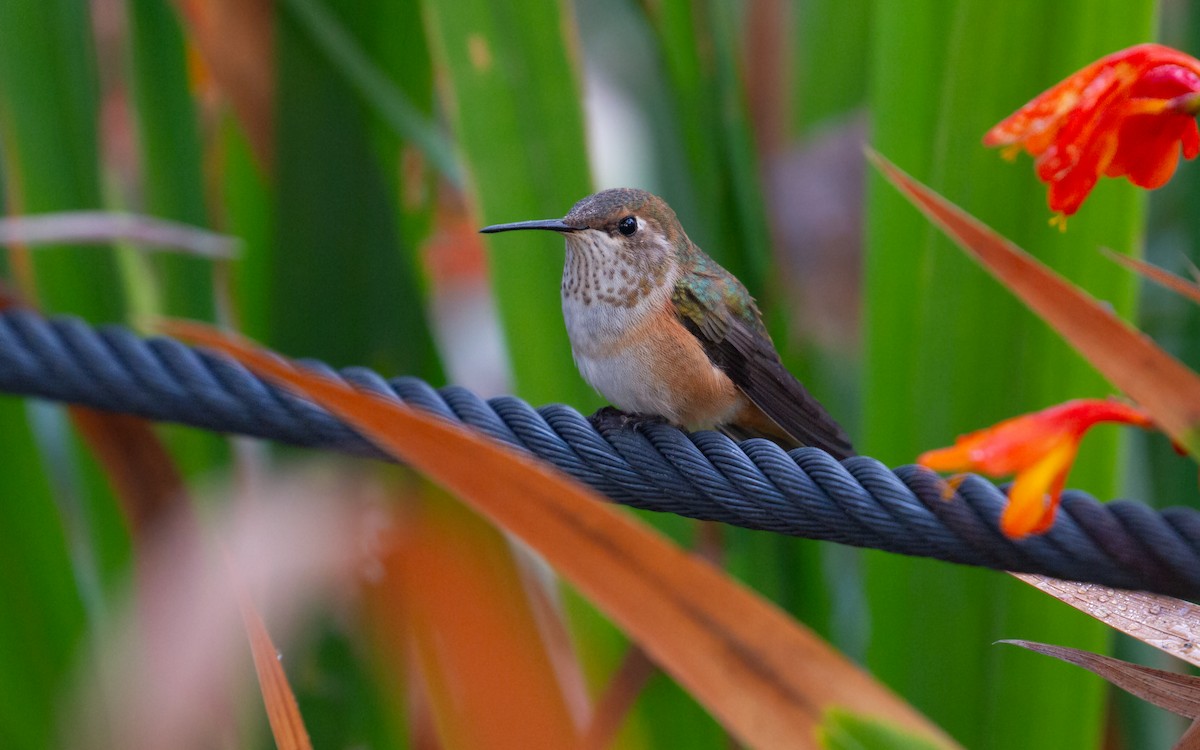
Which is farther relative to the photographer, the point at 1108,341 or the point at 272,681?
the point at 272,681

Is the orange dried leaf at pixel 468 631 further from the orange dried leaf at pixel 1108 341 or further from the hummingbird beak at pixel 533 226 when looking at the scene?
the orange dried leaf at pixel 1108 341

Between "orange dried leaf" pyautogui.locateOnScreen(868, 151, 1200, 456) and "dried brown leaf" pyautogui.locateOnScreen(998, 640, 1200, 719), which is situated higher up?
"orange dried leaf" pyautogui.locateOnScreen(868, 151, 1200, 456)

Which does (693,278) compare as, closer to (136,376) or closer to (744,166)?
(744,166)

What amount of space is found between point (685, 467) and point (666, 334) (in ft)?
2.01

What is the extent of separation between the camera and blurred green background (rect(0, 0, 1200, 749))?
1.48 meters

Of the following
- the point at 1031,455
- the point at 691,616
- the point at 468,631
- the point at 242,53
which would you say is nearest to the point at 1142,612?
the point at 1031,455

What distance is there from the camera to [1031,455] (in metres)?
0.78

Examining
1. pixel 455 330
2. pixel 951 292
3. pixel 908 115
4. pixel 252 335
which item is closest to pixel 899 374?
pixel 951 292

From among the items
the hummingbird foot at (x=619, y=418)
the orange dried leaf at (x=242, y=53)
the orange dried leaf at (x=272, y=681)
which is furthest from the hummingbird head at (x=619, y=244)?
the orange dried leaf at (x=272, y=681)

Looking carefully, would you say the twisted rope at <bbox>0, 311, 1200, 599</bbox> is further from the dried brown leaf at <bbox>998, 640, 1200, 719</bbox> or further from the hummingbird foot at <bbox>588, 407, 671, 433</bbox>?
the hummingbird foot at <bbox>588, 407, 671, 433</bbox>

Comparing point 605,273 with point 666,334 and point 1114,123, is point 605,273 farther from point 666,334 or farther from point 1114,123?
point 1114,123

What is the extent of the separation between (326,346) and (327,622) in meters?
0.38

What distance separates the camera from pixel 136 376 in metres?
1.25

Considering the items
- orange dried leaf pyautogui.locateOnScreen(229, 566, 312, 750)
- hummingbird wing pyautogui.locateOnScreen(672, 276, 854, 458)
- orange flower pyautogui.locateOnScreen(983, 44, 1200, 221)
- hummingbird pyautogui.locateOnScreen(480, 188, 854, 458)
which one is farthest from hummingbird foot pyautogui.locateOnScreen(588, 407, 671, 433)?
orange flower pyautogui.locateOnScreen(983, 44, 1200, 221)
